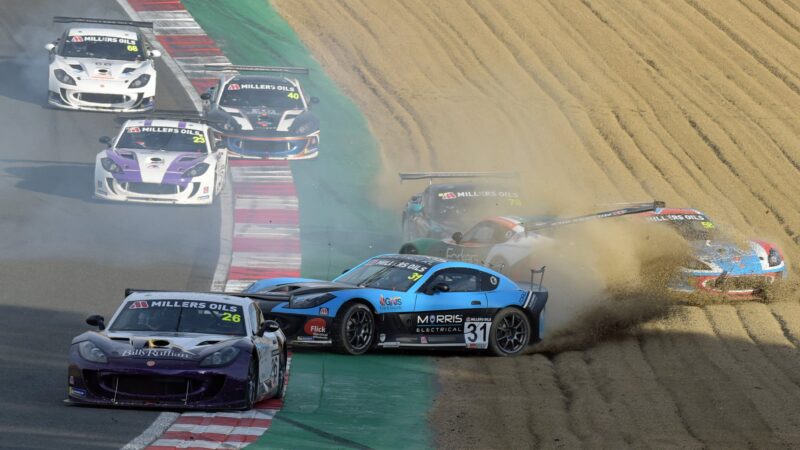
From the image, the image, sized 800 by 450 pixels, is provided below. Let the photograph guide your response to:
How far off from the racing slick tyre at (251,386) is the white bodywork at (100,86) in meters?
17.0

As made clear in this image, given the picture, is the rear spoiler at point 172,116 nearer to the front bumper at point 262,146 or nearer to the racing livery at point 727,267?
the front bumper at point 262,146

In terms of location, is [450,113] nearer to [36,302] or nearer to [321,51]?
[321,51]

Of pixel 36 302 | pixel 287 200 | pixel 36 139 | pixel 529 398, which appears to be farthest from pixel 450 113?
pixel 529 398

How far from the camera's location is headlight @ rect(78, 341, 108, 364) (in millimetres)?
11820

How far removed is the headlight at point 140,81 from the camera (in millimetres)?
28375

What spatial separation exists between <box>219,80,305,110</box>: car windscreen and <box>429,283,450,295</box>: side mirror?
1164 centimetres

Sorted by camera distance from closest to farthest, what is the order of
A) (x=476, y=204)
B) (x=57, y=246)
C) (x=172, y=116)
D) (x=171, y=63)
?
(x=57, y=246) → (x=476, y=204) → (x=172, y=116) → (x=171, y=63)

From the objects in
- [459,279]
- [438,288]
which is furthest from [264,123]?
[438,288]

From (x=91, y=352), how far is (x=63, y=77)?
17401mm

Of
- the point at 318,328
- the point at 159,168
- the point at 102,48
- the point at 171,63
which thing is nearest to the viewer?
the point at 318,328

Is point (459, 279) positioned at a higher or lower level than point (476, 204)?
lower

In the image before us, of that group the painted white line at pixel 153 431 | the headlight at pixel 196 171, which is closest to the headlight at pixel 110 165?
the headlight at pixel 196 171

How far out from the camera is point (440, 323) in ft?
53.1

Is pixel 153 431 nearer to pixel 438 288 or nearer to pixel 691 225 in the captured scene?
pixel 438 288
